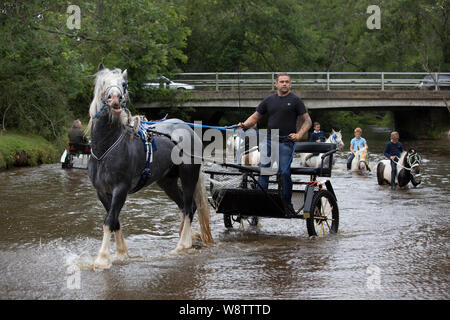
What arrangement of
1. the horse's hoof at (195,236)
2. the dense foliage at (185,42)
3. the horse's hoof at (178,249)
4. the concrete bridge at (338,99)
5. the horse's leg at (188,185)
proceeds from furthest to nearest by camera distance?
the concrete bridge at (338,99)
the dense foliage at (185,42)
the horse's hoof at (195,236)
the horse's leg at (188,185)
the horse's hoof at (178,249)

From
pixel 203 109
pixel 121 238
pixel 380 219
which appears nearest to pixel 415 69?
pixel 203 109

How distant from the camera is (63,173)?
63.3 feet

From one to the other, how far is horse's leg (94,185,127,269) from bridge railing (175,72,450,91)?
32.2 metres

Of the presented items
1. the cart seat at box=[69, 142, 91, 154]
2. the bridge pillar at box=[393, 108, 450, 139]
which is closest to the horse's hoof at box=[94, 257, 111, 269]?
the cart seat at box=[69, 142, 91, 154]

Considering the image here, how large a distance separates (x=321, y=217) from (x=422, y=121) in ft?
116

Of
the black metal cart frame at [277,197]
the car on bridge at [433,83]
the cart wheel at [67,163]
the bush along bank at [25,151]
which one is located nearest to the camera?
the black metal cart frame at [277,197]

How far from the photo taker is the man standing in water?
8.75 metres

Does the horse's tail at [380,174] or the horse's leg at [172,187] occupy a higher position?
the horse's leg at [172,187]

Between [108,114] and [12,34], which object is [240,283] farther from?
[12,34]

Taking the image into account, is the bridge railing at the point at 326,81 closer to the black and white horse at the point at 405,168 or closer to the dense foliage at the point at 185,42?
the dense foliage at the point at 185,42

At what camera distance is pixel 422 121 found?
138 feet

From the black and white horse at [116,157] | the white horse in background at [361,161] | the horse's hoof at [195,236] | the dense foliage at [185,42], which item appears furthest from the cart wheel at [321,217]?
the dense foliage at [185,42]

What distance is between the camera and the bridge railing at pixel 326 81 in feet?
129

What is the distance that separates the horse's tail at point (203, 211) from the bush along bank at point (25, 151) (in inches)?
499
